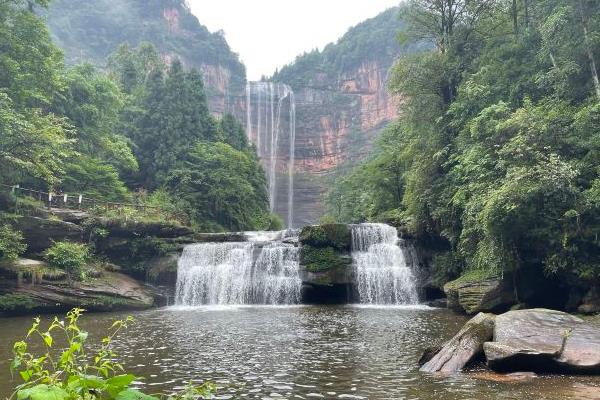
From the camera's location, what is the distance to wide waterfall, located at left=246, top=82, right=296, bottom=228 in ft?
263

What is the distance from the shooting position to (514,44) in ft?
72.4

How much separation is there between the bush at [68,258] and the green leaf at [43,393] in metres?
21.4

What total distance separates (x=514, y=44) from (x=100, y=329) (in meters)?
21.6

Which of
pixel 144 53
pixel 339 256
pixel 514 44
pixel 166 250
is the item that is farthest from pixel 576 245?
pixel 144 53

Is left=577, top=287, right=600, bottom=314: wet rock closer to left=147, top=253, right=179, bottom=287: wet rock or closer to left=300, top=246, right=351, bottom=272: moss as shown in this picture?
left=300, top=246, right=351, bottom=272: moss

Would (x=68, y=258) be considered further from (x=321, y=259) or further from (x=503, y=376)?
(x=503, y=376)

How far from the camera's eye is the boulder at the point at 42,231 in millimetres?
21984

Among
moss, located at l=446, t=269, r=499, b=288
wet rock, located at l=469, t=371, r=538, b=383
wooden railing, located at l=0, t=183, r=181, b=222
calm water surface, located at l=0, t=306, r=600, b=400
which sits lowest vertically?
calm water surface, located at l=0, t=306, r=600, b=400

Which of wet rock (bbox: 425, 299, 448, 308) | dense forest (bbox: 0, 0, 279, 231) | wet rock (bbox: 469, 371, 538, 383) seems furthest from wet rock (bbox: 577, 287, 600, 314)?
dense forest (bbox: 0, 0, 279, 231)

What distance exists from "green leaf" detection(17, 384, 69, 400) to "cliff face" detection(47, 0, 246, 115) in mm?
85353

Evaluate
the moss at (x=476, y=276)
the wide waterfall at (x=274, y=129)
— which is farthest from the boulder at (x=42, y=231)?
the wide waterfall at (x=274, y=129)

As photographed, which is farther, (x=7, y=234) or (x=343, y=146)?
(x=343, y=146)

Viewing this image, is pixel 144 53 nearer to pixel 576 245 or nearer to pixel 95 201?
pixel 95 201

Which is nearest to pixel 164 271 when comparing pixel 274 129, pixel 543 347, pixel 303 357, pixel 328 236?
pixel 328 236
